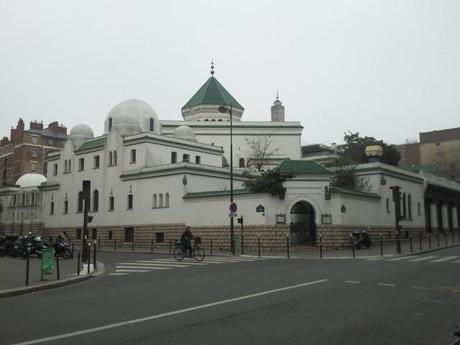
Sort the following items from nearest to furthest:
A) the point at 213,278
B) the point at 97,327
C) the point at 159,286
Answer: the point at 97,327 < the point at 159,286 < the point at 213,278

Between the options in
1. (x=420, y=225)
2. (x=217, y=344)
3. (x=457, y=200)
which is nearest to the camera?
(x=217, y=344)

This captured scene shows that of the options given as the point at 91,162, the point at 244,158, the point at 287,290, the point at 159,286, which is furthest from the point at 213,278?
the point at 244,158

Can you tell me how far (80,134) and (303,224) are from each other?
29.4m

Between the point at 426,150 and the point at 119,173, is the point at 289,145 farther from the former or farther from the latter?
the point at 426,150

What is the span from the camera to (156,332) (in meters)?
7.63

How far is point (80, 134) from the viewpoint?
180 ft

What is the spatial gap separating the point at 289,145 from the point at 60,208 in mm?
28169

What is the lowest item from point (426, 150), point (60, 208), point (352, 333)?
point (352, 333)

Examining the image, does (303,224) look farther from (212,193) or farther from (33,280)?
(33,280)

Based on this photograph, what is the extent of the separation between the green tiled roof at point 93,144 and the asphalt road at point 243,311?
36.3m

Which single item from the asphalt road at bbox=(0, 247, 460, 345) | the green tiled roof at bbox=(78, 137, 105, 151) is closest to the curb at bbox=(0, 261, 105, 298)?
the asphalt road at bbox=(0, 247, 460, 345)

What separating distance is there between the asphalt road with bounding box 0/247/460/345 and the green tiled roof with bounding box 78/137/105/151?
36.3 metres

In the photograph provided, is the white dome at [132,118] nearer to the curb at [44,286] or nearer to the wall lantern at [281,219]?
the wall lantern at [281,219]

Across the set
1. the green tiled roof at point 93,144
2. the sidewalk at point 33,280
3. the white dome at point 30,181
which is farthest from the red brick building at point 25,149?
the sidewalk at point 33,280
